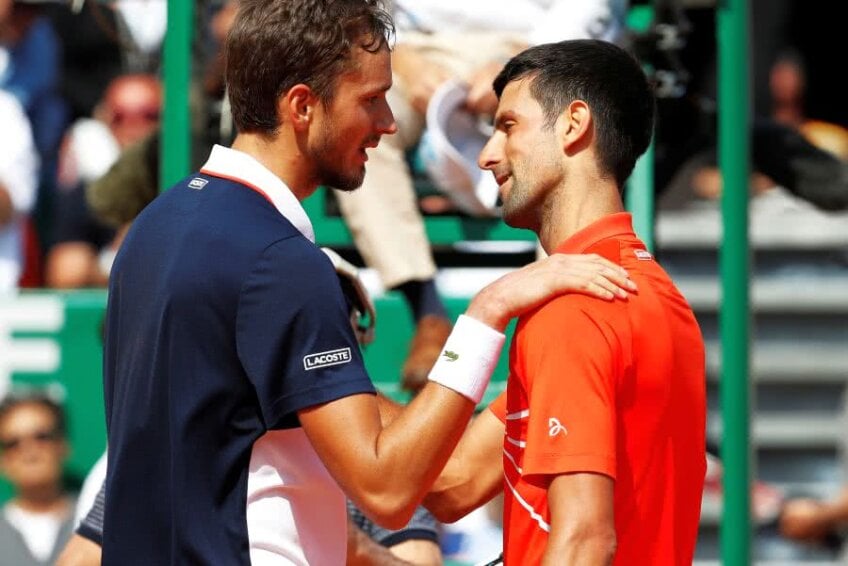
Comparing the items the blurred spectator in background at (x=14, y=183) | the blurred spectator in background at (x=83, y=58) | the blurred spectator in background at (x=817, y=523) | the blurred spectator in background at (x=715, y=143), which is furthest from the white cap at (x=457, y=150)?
the blurred spectator in background at (x=83, y=58)

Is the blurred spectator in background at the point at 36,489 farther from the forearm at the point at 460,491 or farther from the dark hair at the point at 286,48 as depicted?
the dark hair at the point at 286,48

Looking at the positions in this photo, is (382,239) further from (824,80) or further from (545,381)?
(824,80)

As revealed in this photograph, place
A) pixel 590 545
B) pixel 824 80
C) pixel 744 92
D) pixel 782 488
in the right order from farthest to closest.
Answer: pixel 824 80 → pixel 782 488 → pixel 744 92 → pixel 590 545

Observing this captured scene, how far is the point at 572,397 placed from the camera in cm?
207

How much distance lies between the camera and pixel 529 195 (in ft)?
7.74

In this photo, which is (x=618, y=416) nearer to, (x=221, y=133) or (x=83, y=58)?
(x=221, y=133)

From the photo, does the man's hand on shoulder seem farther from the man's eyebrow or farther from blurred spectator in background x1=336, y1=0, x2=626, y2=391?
blurred spectator in background x1=336, y1=0, x2=626, y2=391

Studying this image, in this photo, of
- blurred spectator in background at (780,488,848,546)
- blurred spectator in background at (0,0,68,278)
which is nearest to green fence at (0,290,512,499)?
blurred spectator in background at (0,0,68,278)

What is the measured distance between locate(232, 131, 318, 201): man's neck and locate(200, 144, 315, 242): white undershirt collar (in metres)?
0.02

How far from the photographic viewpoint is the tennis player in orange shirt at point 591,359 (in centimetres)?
206

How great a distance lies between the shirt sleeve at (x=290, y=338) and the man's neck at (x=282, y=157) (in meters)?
0.21

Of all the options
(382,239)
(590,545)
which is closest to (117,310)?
(590,545)

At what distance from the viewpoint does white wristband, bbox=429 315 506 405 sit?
2203 mm

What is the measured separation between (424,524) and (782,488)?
2769 mm
